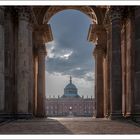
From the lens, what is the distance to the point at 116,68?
42.9 meters

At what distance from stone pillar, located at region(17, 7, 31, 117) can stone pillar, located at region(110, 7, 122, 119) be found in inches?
342

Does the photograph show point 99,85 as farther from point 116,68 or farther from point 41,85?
point 116,68

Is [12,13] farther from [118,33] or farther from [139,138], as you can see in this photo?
[139,138]

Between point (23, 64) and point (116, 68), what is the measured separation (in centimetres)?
957

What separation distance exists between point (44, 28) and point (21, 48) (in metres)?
15.7

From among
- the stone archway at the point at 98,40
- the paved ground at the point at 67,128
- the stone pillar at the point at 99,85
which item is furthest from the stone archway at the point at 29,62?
the stone pillar at the point at 99,85

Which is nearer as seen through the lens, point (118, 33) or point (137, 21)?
point (137, 21)

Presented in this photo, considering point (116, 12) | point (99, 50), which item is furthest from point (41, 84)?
point (116, 12)

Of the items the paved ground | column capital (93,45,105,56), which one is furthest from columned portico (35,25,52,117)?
the paved ground

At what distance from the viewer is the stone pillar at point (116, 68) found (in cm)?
4200

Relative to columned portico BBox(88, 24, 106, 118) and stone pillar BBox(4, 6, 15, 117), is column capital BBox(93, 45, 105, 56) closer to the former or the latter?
columned portico BBox(88, 24, 106, 118)

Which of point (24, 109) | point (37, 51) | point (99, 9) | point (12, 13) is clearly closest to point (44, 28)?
point (37, 51)

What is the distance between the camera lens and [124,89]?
4447 centimetres

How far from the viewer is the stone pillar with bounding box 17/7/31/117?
4112 centimetres
